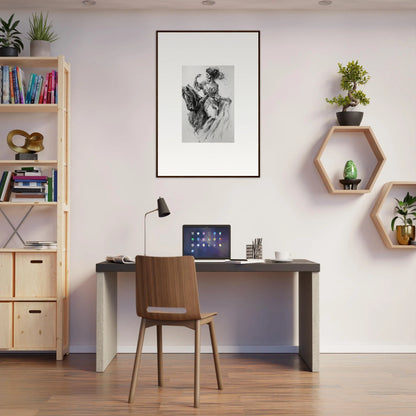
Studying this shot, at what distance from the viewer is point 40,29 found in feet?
14.4

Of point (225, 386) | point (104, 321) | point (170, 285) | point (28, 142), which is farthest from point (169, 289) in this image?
point (28, 142)

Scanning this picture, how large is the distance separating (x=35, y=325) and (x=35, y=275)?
372 mm

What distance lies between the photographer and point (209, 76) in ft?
15.1

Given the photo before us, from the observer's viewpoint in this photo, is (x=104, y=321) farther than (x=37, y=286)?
No

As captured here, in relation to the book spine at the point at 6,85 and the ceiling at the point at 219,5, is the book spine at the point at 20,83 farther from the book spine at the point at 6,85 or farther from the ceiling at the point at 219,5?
the ceiling at the point at 219,5

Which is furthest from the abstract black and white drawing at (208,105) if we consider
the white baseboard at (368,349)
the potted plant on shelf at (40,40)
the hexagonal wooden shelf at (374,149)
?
the white baseboard at (368,349)

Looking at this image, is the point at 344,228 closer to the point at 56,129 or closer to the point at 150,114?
the point at 150,114

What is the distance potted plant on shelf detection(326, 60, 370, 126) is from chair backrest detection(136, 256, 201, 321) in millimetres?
1999

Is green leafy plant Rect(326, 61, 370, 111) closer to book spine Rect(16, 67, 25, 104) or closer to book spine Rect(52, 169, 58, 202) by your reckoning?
book spine Rect(52, 169, 58, 202)

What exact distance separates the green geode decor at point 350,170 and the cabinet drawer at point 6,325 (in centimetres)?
276

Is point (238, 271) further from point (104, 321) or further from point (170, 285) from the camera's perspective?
point (104, 321)

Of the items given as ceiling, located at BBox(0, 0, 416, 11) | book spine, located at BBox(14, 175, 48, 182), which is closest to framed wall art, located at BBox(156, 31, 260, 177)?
ceiling, located at BBox(0, 0, 416, 11)

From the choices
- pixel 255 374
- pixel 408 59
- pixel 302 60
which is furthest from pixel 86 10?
pixel 255 374

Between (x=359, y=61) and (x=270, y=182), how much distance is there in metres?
1.24
